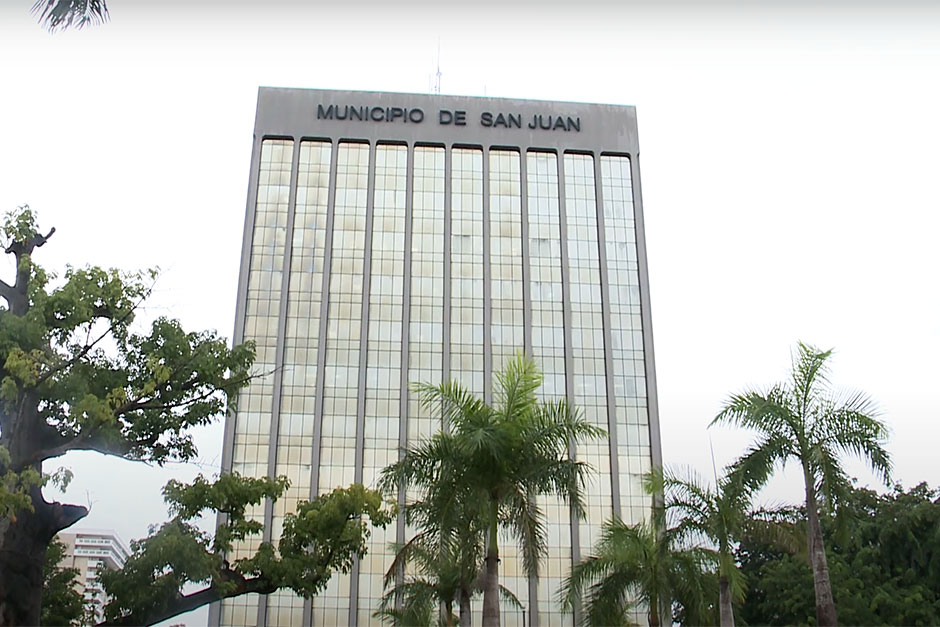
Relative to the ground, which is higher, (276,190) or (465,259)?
(276,190)

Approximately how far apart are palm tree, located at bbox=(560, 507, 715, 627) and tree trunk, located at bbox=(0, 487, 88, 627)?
13.1 metres

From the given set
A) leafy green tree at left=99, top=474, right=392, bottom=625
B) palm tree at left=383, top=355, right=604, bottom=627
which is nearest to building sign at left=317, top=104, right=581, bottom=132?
leafy green tree at left=99, top=474, right=392, bottom=625

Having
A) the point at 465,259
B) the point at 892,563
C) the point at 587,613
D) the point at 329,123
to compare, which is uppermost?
A: the point at 329,123

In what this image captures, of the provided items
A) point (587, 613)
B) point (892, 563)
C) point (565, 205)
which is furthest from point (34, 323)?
point (892, 563)

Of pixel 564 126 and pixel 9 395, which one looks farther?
pixel 564 126

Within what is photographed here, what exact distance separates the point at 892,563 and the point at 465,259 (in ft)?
93.9

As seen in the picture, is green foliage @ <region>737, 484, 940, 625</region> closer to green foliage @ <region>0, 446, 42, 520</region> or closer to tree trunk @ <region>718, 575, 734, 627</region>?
tree trunk @ <region>718, 575, 734, 627</region>

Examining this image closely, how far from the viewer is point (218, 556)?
23156 millimetres

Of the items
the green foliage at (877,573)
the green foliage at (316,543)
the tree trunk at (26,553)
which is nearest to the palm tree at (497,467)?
the green foliage at (316,543)

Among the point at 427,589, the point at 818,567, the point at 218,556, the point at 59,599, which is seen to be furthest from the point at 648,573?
the point at 59,599

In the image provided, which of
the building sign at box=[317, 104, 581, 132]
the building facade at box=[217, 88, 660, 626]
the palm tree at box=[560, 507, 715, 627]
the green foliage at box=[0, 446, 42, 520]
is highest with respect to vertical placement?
the building sign at box=[317, 104, 581, 132]

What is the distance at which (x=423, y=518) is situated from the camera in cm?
2050

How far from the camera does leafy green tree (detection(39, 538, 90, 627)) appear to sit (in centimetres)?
2577

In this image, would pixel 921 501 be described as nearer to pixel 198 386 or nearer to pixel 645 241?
pixel 645 241
